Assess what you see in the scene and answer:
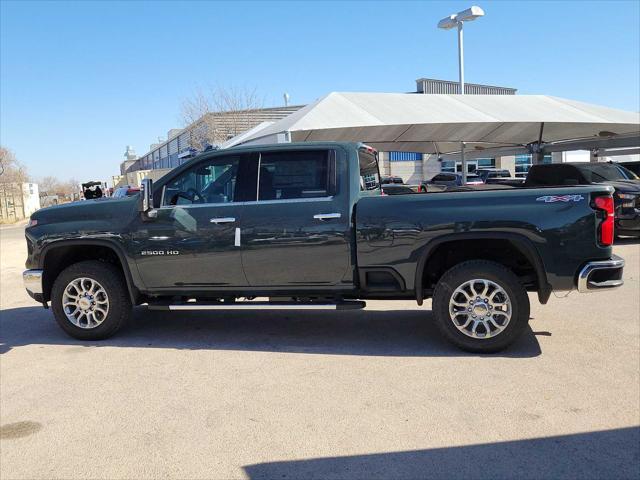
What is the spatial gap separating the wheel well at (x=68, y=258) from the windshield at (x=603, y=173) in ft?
35.3

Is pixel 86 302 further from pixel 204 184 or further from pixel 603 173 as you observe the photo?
pixel 603 173

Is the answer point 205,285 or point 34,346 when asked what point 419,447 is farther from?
point 34,346

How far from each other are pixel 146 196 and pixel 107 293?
1.09 m

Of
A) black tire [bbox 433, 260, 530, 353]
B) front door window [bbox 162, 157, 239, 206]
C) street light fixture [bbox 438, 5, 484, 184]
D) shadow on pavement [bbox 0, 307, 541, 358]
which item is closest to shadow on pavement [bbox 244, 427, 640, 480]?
black tire [bbox 433, 260, 530, 353]

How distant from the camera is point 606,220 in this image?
4617mm

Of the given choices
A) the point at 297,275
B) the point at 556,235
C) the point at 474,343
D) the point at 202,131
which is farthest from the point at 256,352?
the point at 202,131

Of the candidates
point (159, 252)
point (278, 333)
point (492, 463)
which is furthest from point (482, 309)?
point (159, 252)

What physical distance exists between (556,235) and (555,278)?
37cm

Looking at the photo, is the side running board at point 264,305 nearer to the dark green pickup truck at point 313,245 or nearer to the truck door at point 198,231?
the dark green pickup truck at point 313,245

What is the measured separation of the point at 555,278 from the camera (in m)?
4.71

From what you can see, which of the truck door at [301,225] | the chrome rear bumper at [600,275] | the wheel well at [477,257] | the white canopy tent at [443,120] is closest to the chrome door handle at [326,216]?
the truck door at [301,225]

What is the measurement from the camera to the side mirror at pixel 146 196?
5.31 metres

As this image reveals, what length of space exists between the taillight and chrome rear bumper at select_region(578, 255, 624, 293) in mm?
180

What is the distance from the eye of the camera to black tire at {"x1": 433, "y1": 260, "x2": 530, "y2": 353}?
4754mm
